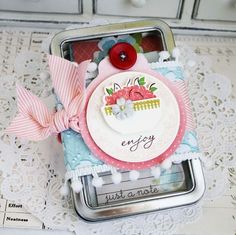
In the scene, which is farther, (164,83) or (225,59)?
(225,59)

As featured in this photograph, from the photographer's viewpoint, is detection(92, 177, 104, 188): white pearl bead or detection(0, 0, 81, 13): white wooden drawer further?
detection(0, 0, 81, 13): white wooden drawer

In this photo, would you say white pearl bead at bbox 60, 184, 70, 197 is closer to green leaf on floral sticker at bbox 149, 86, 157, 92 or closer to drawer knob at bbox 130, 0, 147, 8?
green leaf on floral sticker at bbox 149, 86, 157, 92

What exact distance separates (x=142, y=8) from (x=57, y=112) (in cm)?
22

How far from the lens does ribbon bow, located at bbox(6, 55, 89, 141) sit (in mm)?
541

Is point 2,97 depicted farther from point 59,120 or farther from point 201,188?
point 201,188

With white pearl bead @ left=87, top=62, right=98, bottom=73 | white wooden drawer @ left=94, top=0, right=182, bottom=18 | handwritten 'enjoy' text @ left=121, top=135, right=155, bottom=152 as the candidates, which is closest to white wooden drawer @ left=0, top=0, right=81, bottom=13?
white wooden drawer @ left=94, top=0, right=182, bottom=18

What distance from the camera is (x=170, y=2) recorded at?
26.3 inches

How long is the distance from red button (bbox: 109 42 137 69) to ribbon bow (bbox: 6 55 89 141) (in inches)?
1.6

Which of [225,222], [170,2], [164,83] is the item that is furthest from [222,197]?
[170,2]

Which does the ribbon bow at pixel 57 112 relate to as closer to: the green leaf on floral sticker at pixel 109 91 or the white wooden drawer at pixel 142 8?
the green leaf on floral sticker at pixel 109 91

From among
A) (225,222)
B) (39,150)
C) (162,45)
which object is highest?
(162,45)

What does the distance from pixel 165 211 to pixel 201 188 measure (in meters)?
0.05

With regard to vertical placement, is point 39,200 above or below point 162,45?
below

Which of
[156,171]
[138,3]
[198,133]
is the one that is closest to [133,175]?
[156,171]
